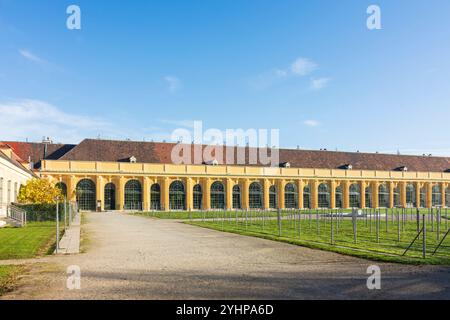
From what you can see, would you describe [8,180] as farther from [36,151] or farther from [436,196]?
[436,196]

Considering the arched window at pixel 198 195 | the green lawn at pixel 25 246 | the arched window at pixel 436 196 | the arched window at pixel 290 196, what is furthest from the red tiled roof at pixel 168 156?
the green lawn at pixel 25 246

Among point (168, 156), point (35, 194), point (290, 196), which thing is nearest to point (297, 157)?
point (290, 196)

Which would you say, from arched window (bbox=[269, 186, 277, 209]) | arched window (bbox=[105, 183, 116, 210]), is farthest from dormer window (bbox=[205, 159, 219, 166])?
arched window (bbox=[105, 183, 116, 210])

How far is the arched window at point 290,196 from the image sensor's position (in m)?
75.9

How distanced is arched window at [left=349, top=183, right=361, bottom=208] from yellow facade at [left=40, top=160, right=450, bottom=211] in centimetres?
42

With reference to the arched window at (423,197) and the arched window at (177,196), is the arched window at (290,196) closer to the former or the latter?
the arched window at (177,196)

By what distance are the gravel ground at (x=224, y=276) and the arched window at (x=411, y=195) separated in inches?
2962

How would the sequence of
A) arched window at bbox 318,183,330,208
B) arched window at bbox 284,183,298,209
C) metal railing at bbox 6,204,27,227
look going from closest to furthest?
metal railing at bbox 6,204,27,227 → arched window at bbox 284,183,298,209 → arched window at bbox 318,183,330,208

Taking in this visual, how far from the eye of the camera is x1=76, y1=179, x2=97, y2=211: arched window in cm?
6338

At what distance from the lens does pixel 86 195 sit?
63812mm

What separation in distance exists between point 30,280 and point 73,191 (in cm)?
5351

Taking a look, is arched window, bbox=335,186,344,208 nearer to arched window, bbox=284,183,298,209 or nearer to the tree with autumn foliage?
arched window, bbox=284,183,298,209
